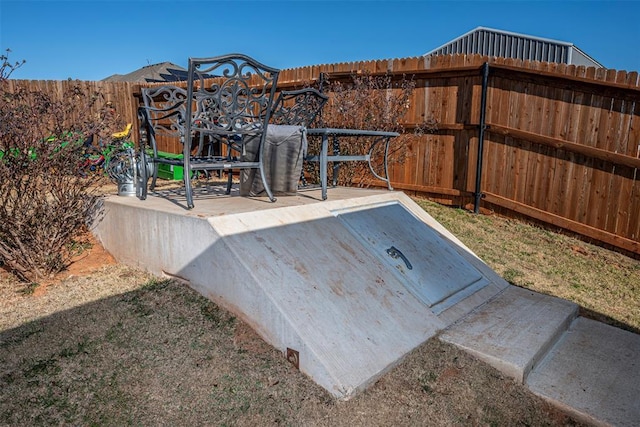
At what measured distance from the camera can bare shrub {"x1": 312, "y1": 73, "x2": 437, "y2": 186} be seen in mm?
6340

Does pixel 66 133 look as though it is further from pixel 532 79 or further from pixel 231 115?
pixel 532 79

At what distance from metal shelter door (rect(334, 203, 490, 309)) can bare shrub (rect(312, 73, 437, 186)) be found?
7.75ft

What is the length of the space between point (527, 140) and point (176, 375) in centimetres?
512

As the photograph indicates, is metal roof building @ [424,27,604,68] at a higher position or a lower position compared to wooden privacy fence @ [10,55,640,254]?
higher

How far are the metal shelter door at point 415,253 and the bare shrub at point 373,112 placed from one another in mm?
2362

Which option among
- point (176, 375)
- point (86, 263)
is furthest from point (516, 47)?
point (176, 375)

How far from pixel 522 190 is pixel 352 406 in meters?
4.71

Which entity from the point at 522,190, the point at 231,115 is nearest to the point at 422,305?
the point at 231,115

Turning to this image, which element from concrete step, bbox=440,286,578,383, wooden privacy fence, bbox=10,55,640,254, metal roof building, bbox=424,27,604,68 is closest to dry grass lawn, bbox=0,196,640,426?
concrete step, bbox=440,286,578,383

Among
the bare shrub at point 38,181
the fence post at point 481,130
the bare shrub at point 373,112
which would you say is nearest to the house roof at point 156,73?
the bare shrub at point 373,112

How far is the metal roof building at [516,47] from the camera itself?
15.3 m

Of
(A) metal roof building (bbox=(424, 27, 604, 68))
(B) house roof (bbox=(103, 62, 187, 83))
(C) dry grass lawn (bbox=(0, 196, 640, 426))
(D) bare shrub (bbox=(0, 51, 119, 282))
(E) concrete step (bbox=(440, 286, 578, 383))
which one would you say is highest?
(A) metal roof building (bbox=(424, 27, 604, 68))

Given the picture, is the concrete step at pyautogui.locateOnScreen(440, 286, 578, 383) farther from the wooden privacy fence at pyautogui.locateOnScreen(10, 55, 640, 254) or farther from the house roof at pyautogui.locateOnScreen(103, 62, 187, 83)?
the house roof at pyautogui.locateOnScreen(103, 62, 187, 83)

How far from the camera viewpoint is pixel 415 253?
3.44 m
